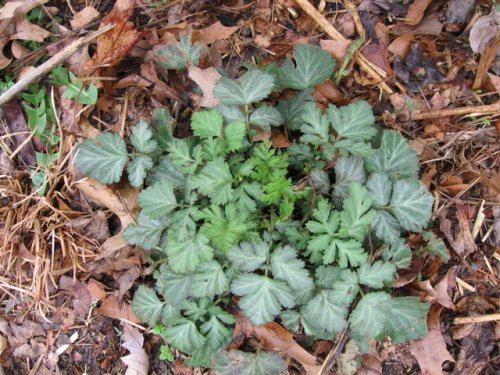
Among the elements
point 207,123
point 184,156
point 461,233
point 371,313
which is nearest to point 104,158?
point 184,156

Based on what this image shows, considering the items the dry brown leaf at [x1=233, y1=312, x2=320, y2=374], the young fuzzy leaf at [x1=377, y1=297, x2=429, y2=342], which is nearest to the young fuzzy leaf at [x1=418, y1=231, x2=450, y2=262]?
the young fuzzy leaf at [x1=377, y1=297, x2=429, y2=342]

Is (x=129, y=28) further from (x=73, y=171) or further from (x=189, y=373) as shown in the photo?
(x=189, y=373)

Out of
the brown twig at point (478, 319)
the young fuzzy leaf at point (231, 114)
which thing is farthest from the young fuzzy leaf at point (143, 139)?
the brown twig at point (478, 319)

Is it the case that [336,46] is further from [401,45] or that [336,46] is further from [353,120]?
[353,120]

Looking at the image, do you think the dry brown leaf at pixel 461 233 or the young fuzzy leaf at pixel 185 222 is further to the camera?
the dry brown leaf at pixel 461 233

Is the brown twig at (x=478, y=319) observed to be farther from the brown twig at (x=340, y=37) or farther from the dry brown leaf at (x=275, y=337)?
the brown twig at (x=340, y=37)
